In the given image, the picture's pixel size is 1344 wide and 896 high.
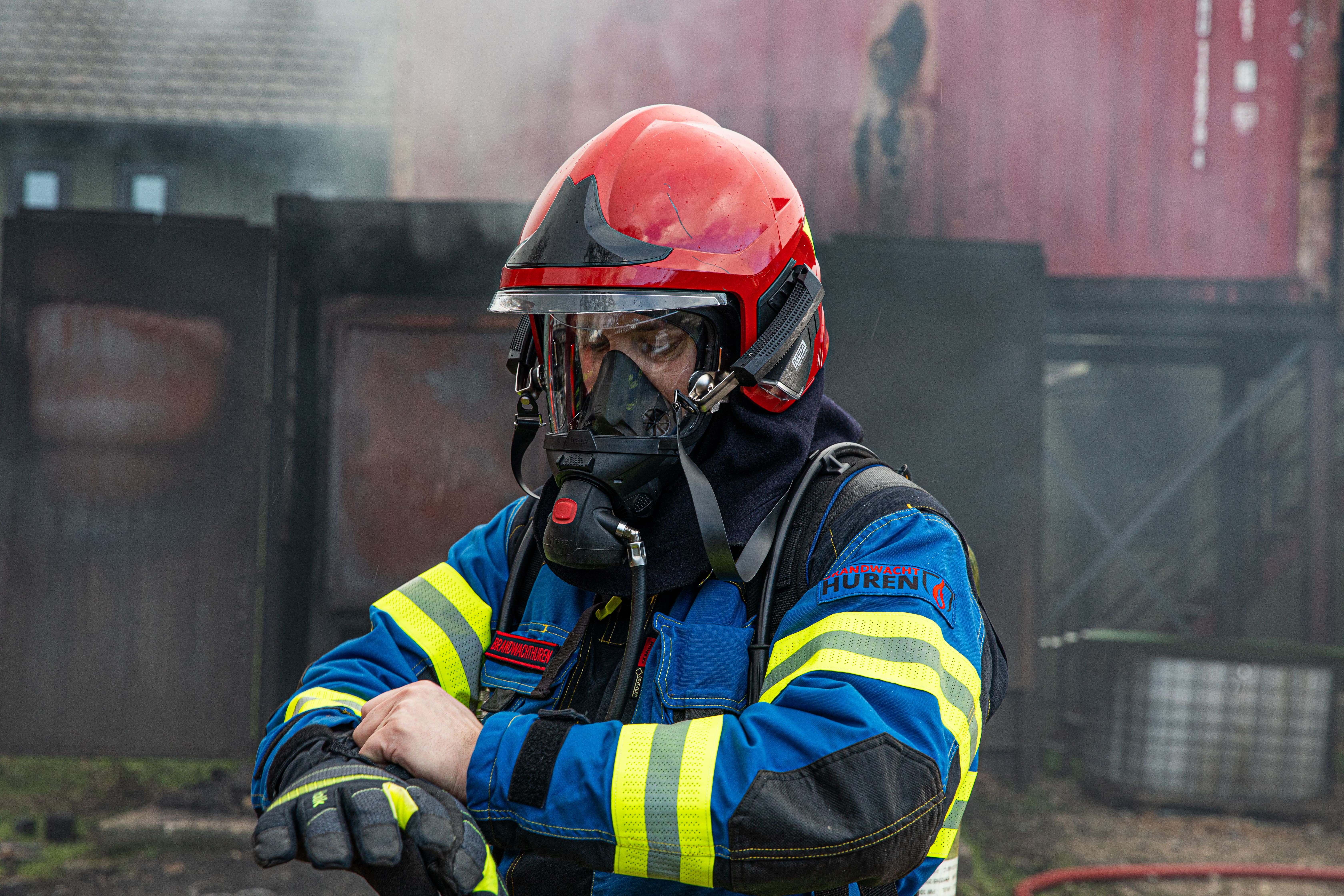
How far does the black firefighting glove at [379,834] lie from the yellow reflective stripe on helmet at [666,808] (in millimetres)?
173

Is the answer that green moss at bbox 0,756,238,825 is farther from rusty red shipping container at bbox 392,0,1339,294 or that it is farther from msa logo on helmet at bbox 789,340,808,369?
msa logo on helmet at bbox 789,340,808,369

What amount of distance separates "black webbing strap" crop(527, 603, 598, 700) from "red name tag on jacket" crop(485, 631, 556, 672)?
0.04 feet

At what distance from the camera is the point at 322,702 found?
4.65 feet

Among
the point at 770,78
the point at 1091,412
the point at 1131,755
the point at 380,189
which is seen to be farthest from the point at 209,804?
the point at 380,189

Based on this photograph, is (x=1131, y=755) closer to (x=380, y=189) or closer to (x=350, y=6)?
(x=380, y=189)

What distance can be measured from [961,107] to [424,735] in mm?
6359

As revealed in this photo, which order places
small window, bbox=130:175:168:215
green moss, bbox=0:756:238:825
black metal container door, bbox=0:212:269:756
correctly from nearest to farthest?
1. green moss, bbox=0:756:238:825
2. black metal container door, bbox=0:212:269:756
3. small window, bbox=130:175:168:215

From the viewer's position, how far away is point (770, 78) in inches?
260

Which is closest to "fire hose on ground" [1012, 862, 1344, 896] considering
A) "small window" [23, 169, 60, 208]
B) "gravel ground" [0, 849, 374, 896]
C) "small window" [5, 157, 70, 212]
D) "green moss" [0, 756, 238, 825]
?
"gravel ground" [0, 849, 374, 896]

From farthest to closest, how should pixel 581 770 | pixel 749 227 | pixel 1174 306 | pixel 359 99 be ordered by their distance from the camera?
pixel 359 99 → pixel 1174 306 → pixel 749 227 → pixel 581 770

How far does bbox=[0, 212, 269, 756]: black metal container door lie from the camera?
17.3 ft

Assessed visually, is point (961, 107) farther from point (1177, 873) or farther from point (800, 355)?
point (800, 355)

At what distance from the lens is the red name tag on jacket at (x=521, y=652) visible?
4.85ft

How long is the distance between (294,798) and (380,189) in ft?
39.6
